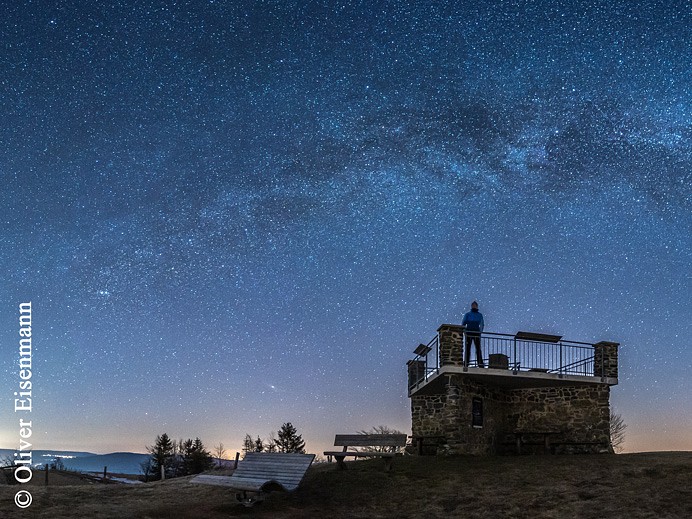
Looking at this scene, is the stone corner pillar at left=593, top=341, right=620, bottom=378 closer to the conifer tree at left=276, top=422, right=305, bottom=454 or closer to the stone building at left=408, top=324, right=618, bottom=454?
the stone building at left=408, top=324, right=618, bottom=454

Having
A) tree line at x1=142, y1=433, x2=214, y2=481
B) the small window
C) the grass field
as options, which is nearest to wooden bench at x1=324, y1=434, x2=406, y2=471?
the grass field

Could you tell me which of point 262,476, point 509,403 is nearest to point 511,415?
point 509,403

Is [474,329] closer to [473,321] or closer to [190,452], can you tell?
[473,321]

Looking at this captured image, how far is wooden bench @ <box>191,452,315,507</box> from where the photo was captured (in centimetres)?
1388

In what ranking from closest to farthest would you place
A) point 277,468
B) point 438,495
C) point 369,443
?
point 438,495
point 277,468
point 369,443

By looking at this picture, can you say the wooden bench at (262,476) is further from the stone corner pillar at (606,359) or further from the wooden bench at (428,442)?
the stone corner pillar at (606,359)

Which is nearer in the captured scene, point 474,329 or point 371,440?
point 371,440

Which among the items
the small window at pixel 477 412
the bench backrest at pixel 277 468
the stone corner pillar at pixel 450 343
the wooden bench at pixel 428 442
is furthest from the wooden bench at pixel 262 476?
the small window at pixel 477 412

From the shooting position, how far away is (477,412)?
2103 centimetres

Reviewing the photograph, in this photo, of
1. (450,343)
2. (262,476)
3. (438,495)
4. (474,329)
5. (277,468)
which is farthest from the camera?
(474,329)

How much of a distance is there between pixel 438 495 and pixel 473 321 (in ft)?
24.9

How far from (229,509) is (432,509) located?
443 centimetres

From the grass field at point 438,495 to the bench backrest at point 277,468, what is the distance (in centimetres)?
50

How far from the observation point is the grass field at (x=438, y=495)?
1302cm
